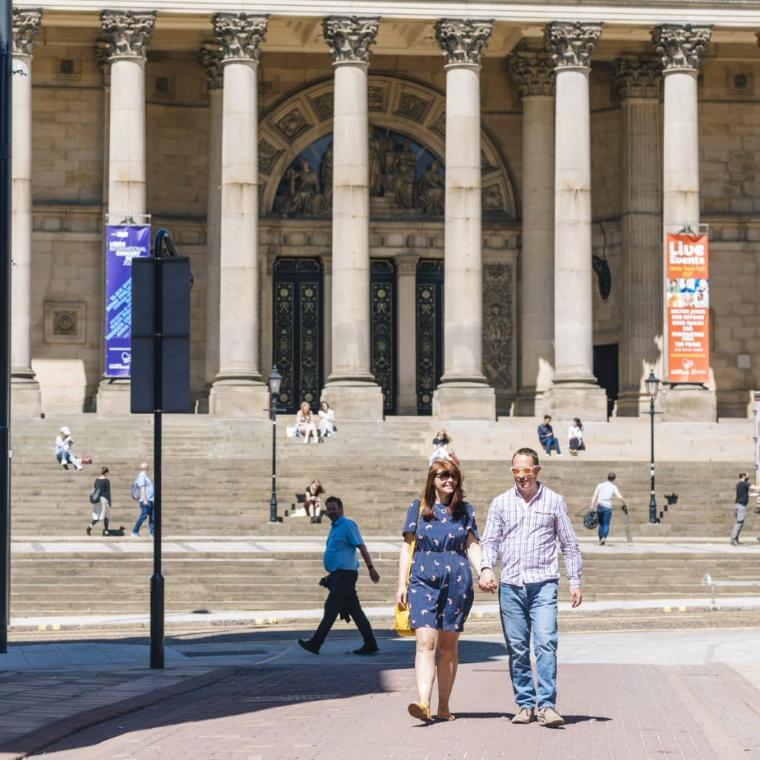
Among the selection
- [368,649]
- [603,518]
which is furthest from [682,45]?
[368,649]

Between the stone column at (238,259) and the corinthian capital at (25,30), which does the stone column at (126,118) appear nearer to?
the corinthian capital at (25,30)

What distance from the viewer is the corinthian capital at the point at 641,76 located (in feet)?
216

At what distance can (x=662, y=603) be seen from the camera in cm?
3450

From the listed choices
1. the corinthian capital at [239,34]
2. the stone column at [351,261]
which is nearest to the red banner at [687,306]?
the stone column at [351,261]

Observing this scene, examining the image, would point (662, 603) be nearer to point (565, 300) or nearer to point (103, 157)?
point (565, 300)

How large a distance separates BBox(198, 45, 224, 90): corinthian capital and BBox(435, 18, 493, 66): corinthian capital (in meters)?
7.71

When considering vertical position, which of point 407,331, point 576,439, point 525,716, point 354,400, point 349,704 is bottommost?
point 349,704

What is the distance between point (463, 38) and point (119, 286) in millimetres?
12894

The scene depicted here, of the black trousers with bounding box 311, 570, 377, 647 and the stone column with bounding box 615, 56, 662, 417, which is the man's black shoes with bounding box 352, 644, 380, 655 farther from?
the stone column with bounding box 615, 56, 662, 417

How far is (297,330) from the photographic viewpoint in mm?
67562

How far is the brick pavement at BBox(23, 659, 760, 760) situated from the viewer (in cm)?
1498

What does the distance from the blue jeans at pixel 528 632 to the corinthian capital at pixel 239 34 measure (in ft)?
145

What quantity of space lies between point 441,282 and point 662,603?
34.8 meters

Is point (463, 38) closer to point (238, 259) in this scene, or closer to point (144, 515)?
point (238, 259)
